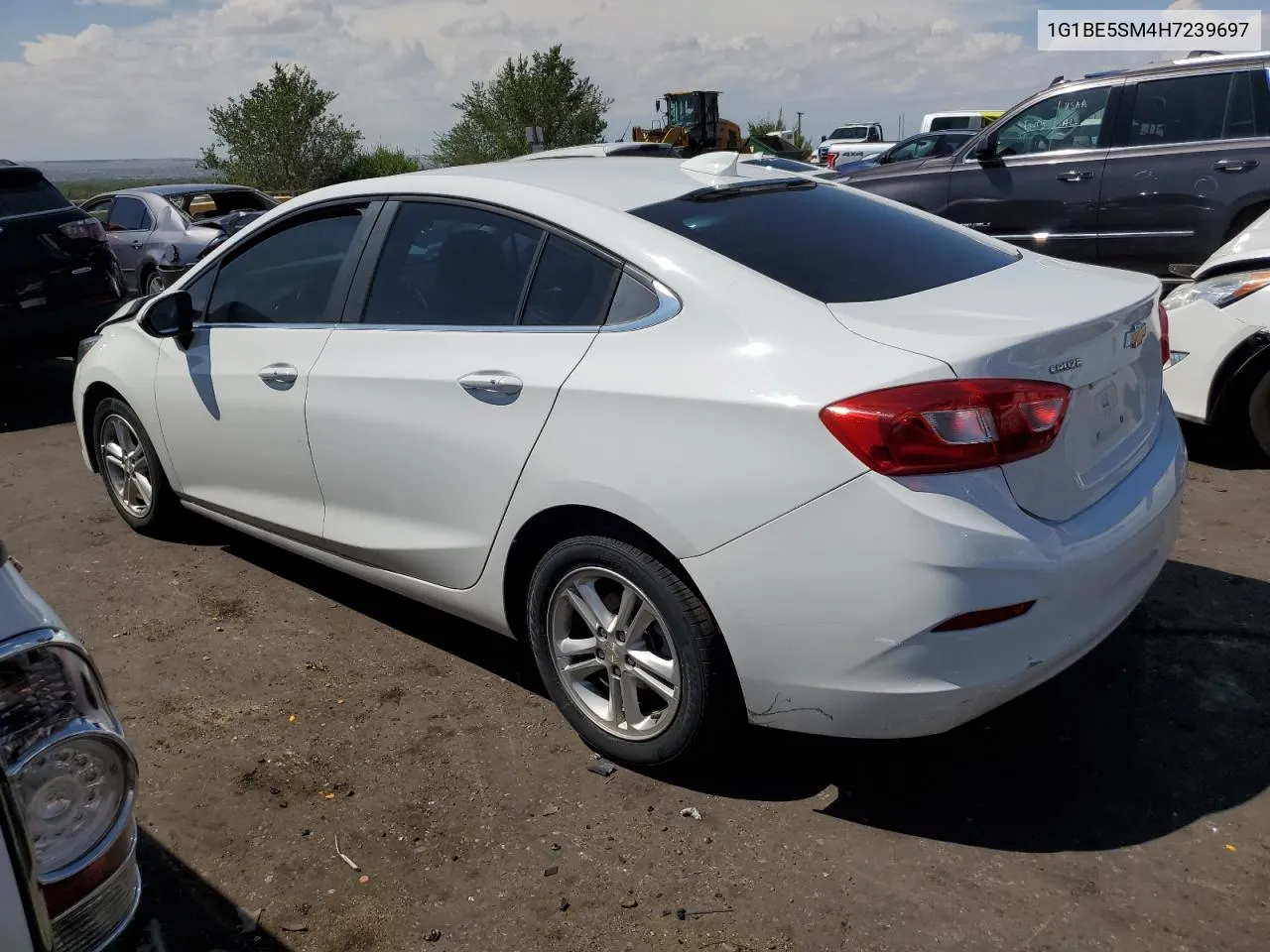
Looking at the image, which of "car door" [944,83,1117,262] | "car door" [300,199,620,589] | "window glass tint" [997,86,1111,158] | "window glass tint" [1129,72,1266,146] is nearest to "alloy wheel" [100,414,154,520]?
"car door" [300,199,620,589]

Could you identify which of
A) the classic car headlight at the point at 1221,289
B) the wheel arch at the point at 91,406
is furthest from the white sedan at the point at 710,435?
the classic car headlight at the point at 1221,289

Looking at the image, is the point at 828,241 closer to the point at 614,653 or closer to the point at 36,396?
the point at 614,653

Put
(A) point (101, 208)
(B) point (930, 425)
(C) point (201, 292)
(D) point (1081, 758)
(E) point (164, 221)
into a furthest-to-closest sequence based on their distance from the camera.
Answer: (A) point (101, 208)
(E) point (164, 221)
(C) point (201, 292)
(D) point (1081, 758)
(B) point (930, 425)

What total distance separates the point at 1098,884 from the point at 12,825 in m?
2.26

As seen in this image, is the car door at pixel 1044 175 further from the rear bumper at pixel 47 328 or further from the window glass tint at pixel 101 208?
the window glass tint at pixel 101 208

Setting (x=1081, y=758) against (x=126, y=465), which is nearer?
(x=1081, y=758)

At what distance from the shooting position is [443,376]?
10.7 ft

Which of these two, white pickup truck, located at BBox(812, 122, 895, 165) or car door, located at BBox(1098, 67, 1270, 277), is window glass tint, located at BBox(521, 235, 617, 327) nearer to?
car door, located at BBox(1098, 67, 1270, 277)

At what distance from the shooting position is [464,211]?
3.47m

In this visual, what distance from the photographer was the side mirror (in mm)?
4266

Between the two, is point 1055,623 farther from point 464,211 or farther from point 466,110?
point 466,110

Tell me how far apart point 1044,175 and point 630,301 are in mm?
6388

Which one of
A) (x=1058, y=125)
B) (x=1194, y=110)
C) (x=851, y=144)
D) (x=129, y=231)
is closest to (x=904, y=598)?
(x=1194, y=110)

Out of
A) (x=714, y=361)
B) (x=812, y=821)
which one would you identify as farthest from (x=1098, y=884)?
(x=714, y=361)
